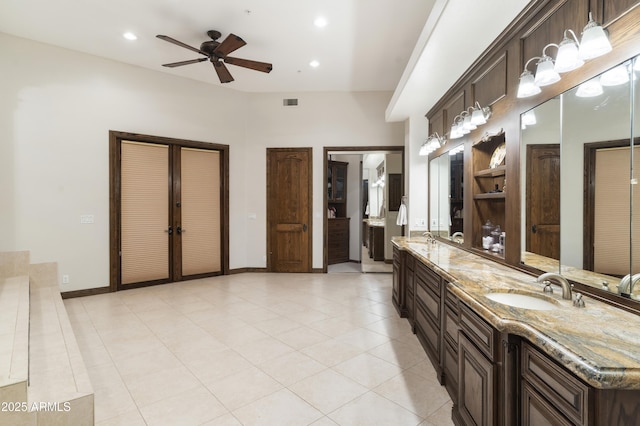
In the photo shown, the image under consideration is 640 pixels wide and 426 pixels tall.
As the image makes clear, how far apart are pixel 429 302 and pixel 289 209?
4217mm

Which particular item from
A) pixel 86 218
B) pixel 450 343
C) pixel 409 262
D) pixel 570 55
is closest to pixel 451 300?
pixel 450 343

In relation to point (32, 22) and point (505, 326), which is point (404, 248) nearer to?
point (505, 326)

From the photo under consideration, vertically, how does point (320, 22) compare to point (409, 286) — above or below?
above

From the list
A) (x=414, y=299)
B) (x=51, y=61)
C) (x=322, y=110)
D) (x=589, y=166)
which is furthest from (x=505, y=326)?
(x=51, y=61)

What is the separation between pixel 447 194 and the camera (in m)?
4.28

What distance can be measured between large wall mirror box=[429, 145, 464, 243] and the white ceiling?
95 centimetres

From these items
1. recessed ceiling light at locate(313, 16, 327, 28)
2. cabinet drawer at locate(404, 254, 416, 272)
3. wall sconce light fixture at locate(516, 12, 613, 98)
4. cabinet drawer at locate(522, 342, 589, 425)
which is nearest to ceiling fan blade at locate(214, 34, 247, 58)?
recessed ceiling light at locate(313, 16, 327, 28)

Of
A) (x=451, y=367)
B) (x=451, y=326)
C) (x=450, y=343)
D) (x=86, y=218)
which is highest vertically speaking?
(x=86, y=218)

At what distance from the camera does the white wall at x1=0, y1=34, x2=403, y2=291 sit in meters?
4.53

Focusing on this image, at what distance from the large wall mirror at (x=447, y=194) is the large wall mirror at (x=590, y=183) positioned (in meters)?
1.48

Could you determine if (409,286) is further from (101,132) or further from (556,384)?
(101,132)

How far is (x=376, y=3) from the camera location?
3.70 metres

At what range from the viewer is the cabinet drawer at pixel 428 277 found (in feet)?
9.30

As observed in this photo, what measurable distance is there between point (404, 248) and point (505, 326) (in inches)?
99.5
